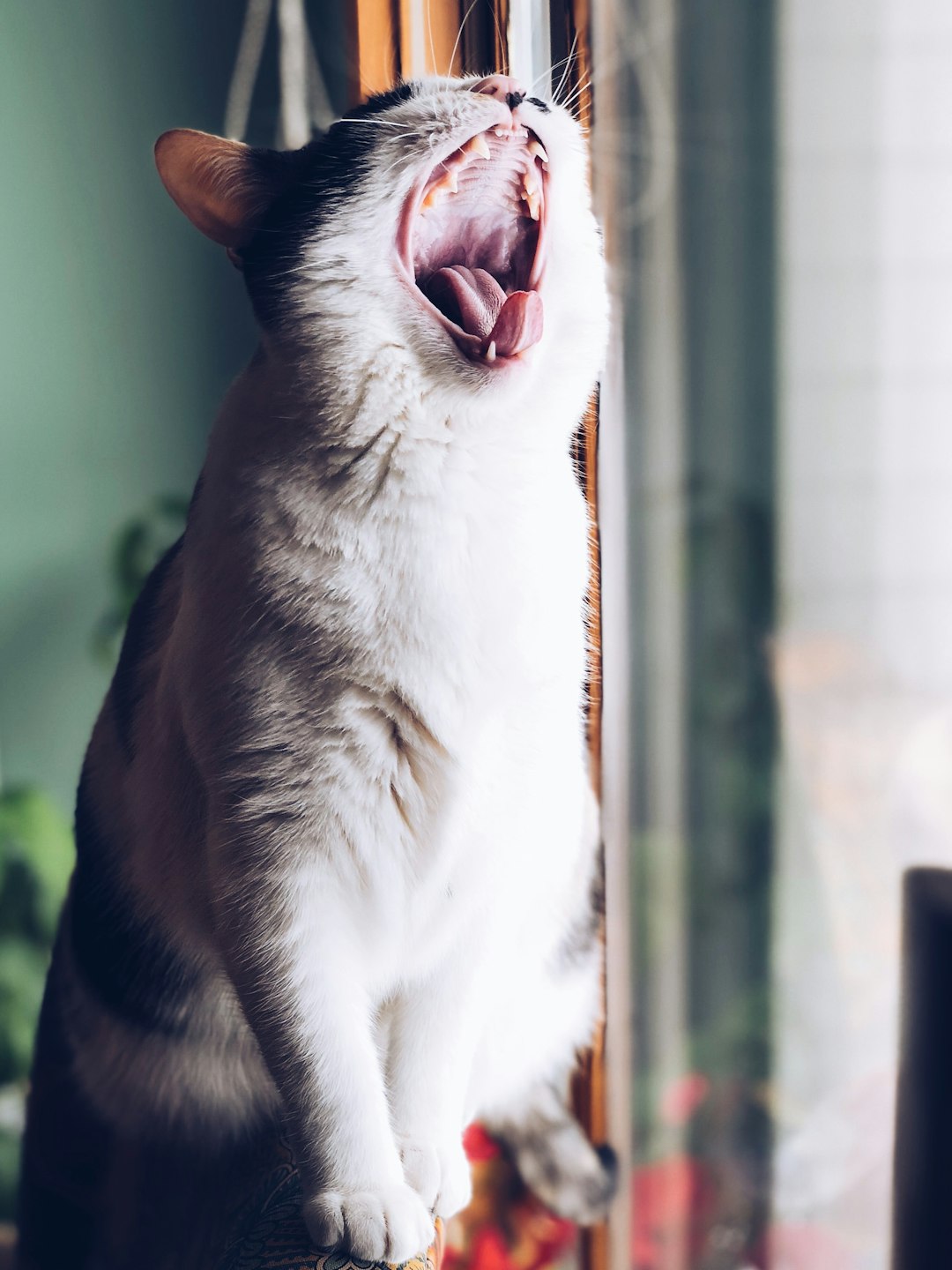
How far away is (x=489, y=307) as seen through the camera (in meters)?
0.64

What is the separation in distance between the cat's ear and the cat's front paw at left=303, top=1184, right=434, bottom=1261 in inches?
25.2

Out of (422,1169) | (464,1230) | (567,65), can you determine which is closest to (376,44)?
(567,65)

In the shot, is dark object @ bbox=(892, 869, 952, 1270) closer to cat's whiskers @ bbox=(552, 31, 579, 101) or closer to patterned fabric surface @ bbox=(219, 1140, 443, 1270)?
patterned fabric surface @ bbox=(219, 1140, 443, 1270)

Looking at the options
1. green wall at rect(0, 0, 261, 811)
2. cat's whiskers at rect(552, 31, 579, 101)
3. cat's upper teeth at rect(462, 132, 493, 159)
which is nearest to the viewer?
cat's upper teeth at rect(462, 132, 493, 159)

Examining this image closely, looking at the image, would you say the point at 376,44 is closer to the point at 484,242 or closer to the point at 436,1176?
the point at 484,242

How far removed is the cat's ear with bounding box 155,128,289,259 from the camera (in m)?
0.62

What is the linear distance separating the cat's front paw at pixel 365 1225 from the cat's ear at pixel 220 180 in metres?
0.64

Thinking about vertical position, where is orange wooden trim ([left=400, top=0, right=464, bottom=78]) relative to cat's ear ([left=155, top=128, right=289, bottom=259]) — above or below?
above

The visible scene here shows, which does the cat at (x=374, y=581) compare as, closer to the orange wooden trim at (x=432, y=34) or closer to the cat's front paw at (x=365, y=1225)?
the cat's front paw at (x=365, y=1225)

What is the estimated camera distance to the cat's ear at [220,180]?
62 centimetres

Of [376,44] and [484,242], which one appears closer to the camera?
[484,242]

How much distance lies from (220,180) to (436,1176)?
72 centimetres

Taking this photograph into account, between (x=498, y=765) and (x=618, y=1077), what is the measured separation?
82cm

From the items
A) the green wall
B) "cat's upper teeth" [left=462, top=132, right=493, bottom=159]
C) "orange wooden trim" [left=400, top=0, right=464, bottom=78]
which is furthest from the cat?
the green wall
